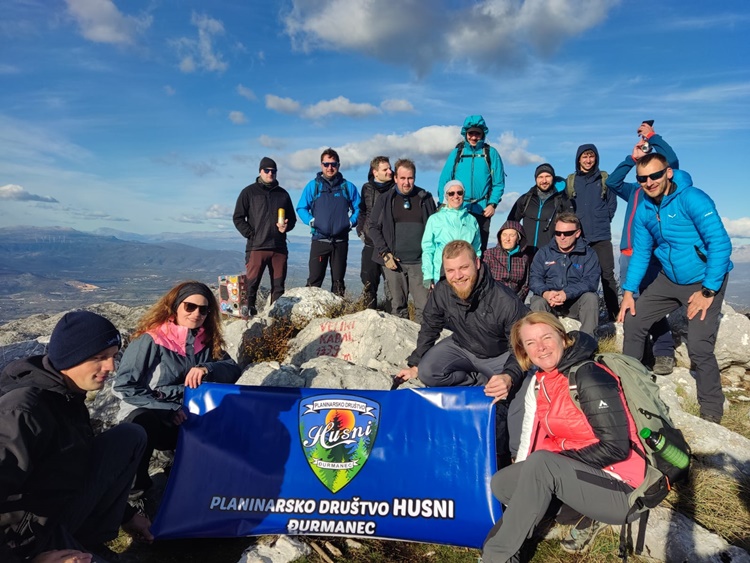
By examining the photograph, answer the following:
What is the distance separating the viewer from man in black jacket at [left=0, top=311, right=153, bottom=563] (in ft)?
8.35

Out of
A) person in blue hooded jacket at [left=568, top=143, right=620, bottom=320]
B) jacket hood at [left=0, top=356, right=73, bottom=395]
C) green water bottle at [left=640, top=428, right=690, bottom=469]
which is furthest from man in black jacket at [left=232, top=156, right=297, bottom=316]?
green water bottle at [left=640, top=428, right=690, bottom=469]

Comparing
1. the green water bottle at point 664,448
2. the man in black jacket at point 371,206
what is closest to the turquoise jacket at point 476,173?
the man in black jacket at point 371,206

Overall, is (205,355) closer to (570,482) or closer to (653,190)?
(570,482)

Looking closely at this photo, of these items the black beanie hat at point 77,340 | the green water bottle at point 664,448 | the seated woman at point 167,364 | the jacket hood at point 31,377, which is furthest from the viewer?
the seated woman at point 167,364

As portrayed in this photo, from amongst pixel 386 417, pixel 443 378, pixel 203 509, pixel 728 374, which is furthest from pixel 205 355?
pixel 728 374

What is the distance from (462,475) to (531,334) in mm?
1414

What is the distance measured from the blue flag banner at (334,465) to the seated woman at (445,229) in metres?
3.53

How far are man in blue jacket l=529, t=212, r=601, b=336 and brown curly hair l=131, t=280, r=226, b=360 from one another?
16.9ft

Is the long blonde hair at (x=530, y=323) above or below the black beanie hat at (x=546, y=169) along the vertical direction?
below

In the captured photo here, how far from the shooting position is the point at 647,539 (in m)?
3.72

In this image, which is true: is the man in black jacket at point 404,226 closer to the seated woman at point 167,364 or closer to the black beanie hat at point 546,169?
the black beanie hat at point 546,169

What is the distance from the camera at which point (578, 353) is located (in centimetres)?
350

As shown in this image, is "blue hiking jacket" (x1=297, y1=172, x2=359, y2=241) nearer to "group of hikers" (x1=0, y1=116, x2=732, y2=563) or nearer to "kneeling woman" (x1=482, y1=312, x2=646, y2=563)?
"group of hikers" (x1=0, y1=116, x2=732, y2=563)

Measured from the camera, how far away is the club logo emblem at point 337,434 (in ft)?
12.9
